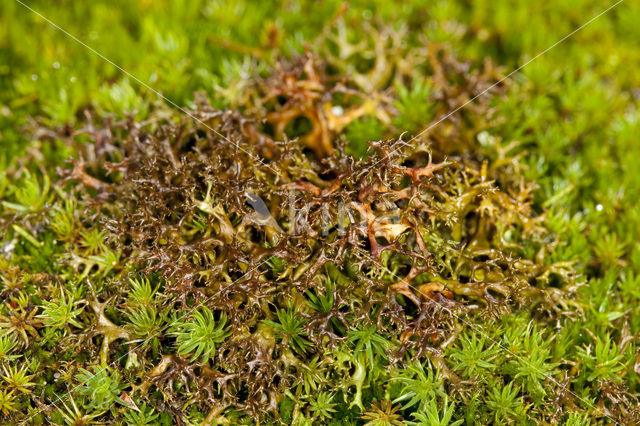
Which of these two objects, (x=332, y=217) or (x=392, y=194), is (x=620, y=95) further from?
(x=332, y=217)

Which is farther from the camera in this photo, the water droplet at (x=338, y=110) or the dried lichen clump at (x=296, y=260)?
the water droplet at (x=338, y=110)

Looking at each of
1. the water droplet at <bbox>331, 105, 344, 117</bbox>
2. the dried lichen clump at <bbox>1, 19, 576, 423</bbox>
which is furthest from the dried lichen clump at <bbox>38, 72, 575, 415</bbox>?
the water droplet at <bbox>331, 105, 344, 117</bbox>

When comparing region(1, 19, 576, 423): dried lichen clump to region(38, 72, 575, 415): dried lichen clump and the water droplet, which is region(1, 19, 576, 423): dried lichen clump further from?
the water droplet

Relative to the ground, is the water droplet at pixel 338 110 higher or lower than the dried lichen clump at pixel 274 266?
higher

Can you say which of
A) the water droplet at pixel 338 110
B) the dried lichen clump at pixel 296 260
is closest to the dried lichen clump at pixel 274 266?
the dried lichen clump at pixel 296 260

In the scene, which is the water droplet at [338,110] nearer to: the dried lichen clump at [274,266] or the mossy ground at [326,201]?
the mossy ground at [326,201]

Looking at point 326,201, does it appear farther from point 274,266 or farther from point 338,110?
point 338,110
